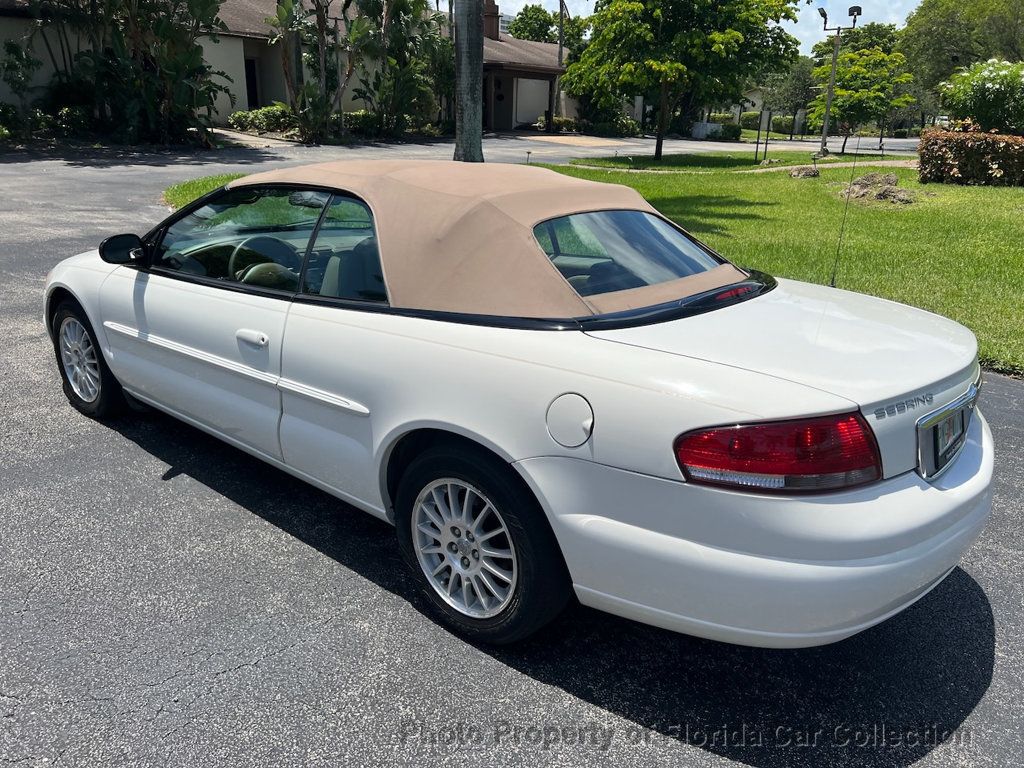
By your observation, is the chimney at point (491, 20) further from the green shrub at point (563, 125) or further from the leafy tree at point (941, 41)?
the leafy tree at point (941, 41)

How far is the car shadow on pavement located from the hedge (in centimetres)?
1922

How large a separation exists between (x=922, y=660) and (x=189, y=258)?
3633mm

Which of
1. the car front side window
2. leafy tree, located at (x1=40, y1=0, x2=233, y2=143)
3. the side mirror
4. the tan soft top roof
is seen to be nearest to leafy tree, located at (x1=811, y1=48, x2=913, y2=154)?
leafy tree, located at (x1=40, y1=0, x2=233, y2=143)

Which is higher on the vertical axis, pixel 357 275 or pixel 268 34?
pixel 268 34

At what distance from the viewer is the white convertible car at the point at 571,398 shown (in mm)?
2197

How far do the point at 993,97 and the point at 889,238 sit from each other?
14.0 meters

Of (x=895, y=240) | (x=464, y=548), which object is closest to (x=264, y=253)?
(x=464, y=548)

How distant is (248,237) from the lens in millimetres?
3844

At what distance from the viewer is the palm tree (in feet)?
34.8

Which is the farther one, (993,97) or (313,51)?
(313,51)

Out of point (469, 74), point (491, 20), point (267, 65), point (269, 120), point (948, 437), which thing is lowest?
point (948, 437)

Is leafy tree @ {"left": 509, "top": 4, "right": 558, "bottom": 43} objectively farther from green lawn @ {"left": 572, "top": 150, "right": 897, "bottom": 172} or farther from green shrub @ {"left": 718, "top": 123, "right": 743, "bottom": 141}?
green lawn @ {"left": 572, "top": 150, "right": 897, "bottom": 172}

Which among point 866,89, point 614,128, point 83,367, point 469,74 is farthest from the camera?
point 614,128

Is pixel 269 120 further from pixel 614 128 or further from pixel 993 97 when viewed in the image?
pixel 993 97
